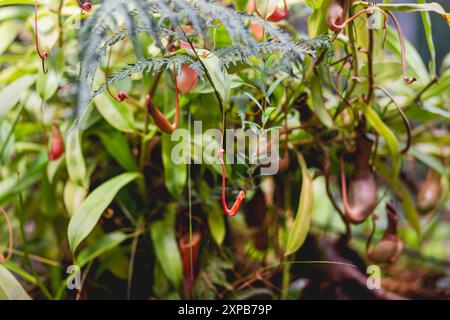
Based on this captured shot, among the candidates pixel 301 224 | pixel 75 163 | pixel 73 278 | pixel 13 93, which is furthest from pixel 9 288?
Result: pixel 301 224

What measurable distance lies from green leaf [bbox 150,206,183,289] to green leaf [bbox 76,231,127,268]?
0.06 metres

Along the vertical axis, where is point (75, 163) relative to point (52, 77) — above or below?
below

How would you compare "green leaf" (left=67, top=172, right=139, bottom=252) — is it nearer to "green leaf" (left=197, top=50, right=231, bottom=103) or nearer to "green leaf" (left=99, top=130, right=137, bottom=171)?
"green leaf" (left=99, top=130, right=137, bottom=171)

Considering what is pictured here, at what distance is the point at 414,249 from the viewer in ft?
4.03

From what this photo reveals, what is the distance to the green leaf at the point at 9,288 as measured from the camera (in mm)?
652

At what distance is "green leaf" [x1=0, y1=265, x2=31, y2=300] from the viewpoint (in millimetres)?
652

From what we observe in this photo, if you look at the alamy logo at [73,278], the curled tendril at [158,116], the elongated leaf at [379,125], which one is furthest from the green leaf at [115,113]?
the elongated leaf at [379,125]

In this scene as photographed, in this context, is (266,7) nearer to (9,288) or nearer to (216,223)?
(216,223)

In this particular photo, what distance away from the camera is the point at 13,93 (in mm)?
746

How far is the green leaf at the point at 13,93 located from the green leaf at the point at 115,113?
0.15 meters

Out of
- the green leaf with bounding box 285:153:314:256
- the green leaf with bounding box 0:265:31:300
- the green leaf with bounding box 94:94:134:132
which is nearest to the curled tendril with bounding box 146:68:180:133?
the green leaf with bounding box 94:94:134:132

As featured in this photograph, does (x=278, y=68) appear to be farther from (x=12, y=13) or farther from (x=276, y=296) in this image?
(x=12, y=13)

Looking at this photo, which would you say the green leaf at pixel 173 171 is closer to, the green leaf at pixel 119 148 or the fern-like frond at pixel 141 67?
the green leaf at pixel 119 148

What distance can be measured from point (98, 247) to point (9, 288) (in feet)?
0.46
